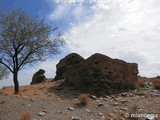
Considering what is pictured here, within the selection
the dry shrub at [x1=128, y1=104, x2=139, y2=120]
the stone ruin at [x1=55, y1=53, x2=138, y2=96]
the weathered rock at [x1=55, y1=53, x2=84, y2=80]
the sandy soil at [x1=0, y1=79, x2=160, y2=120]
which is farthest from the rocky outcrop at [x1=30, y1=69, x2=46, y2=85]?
the dry shrub at [x1=128, y1=104, x2=139, y2=120]

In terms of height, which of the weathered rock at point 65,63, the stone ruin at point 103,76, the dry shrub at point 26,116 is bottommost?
the dry shrub at point 26,116

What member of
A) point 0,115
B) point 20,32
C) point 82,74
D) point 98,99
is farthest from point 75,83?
point 0,115

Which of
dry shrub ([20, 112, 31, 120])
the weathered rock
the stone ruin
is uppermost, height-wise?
the weathered rock

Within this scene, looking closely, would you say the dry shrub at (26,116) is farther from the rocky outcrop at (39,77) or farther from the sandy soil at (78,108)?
the rocky outcrop at (39,77)

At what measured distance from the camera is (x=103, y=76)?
25.3 metres

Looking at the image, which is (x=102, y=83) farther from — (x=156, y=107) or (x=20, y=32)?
(x=20, y=32)

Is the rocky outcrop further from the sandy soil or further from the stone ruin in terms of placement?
the sandy soil

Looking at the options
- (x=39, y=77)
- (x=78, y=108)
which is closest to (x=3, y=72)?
(x=39, y=77)

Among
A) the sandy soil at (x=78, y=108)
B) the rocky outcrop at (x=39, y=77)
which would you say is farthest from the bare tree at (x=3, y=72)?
the sandy soil at (x=78, y=108)

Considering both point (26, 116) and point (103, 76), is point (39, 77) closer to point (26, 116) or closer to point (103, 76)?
point (103, 76)

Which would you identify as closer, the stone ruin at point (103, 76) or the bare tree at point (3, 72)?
the stone ruin at point (103, 76)

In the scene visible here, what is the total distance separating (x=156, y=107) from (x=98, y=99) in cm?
426

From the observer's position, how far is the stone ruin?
25.2 m

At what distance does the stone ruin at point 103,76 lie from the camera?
2520cm
